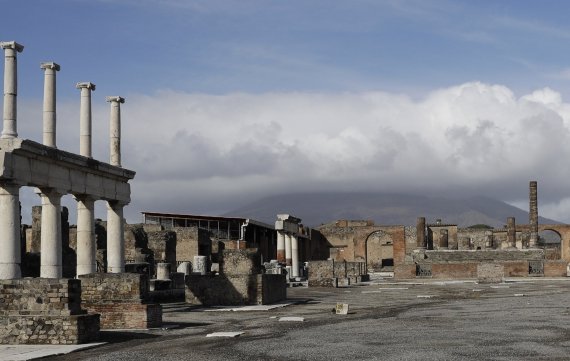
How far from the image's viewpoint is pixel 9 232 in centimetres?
1919

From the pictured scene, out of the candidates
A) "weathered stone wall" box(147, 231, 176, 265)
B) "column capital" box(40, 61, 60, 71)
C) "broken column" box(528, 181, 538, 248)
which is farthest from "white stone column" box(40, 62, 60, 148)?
"broken column" box(528, 181, 538, 248)

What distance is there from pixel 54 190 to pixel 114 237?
14.6ft

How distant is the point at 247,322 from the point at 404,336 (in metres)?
5.17

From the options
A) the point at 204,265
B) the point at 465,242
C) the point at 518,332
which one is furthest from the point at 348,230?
the point at 518,332

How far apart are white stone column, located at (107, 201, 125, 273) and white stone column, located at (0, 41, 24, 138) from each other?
652 centimetres

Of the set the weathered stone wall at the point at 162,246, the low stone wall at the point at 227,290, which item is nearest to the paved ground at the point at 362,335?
the low stone wall at the point at 227,290

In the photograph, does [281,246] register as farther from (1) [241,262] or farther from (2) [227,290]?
(2) [227,290]

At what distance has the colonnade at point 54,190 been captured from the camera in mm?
19250

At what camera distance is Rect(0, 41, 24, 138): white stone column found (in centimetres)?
1944

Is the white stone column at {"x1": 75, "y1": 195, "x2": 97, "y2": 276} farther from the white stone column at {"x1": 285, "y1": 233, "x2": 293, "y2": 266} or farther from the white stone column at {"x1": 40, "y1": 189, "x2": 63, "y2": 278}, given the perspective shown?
the white stone column at {"x1": 285, "y1": 233, "x2": 293, "y2": 266}

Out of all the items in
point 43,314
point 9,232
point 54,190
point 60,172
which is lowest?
point 43,314

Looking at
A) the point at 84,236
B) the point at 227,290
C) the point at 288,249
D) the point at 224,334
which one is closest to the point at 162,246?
the point at 288,249

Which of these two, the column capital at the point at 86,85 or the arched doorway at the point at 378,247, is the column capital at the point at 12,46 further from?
the arched doorway at the point at 378,247

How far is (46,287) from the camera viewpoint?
14.8m
